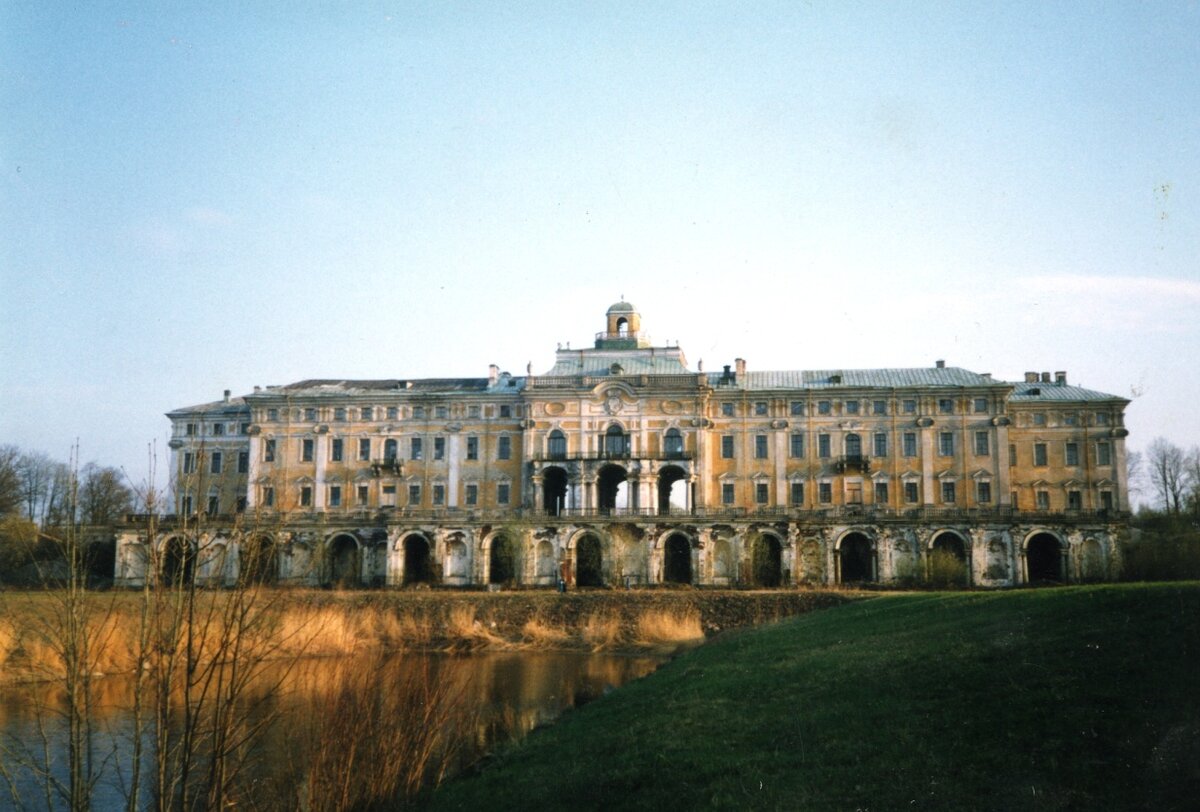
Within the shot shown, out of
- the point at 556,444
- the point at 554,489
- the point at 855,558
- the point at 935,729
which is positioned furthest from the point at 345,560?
the point at 935,729

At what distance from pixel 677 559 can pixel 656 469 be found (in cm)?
613

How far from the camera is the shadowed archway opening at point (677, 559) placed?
214ft

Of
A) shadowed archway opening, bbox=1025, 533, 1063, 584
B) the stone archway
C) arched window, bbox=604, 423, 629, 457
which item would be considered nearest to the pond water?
arched window, bbox=604, 423, 629, 457

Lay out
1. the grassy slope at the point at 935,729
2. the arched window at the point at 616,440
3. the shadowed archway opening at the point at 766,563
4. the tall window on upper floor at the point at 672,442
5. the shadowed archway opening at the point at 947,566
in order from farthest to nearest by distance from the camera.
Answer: the arched window at the point at 616,440
the tall window on upper floor at the point at 672,442
the shadowed archway opening at the point at 766,563
the shadowed archway opening at the point at 947,566
the grassy slope at the point at 935,729

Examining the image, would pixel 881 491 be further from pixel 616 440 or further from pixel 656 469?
pixel 616 440

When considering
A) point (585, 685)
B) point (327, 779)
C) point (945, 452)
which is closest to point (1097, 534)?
point (945, 452)

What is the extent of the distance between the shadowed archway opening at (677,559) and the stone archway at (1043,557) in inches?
788

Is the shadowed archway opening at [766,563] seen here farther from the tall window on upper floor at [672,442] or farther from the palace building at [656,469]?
the tall window on upper floor at [672,442]

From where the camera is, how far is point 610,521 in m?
63.4

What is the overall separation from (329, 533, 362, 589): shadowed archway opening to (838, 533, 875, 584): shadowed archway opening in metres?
30.1

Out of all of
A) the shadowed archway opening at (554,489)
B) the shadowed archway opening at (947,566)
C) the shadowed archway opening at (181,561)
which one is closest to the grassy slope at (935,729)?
the shadowed archway opening at (181,561)

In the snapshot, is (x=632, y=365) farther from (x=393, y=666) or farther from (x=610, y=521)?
(x=393, y=666)

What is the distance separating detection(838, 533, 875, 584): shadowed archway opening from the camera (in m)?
65.1

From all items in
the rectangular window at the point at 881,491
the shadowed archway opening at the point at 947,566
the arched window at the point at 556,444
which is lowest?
the shadowed archway opening at the point at 947,566
